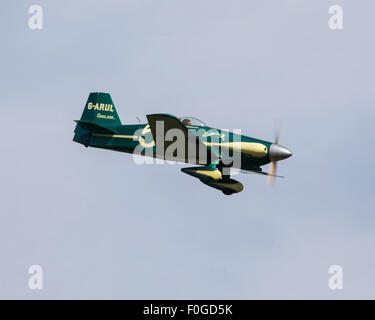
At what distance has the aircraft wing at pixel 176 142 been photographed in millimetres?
28898

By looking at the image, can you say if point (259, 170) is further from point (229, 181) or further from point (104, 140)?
point (104, 140)

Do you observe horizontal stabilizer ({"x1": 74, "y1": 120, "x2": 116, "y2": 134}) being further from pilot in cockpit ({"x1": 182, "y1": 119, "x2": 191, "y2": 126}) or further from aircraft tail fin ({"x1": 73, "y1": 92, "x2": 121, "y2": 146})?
pilot in cockpit ({"x1": 182, "y1": 119, "x2": 191, "y2": 126})

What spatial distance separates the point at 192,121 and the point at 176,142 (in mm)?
991

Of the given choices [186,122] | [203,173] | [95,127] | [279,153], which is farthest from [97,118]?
[279,153]

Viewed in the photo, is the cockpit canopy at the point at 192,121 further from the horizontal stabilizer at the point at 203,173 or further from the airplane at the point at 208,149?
the horizontal stabilizer at the point at 203,173

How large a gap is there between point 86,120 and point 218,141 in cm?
582

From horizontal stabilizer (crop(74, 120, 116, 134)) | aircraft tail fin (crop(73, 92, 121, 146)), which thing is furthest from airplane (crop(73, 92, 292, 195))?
aircraft tail fin (crop(73, 92, 121, 146))

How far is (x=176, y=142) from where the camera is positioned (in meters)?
29.7

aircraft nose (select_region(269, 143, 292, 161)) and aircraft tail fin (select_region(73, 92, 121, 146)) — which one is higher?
aircraft tail fin (select_region(73, 92, 121, 146))

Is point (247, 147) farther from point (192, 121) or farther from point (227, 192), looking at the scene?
point (192, 121)

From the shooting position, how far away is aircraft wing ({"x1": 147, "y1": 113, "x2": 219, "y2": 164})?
28898mm

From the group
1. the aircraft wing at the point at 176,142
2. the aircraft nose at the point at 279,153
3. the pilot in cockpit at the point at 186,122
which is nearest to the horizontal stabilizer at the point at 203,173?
the aircraft wing at the point at 176,142

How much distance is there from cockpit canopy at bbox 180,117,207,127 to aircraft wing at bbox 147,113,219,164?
0.73 meters
